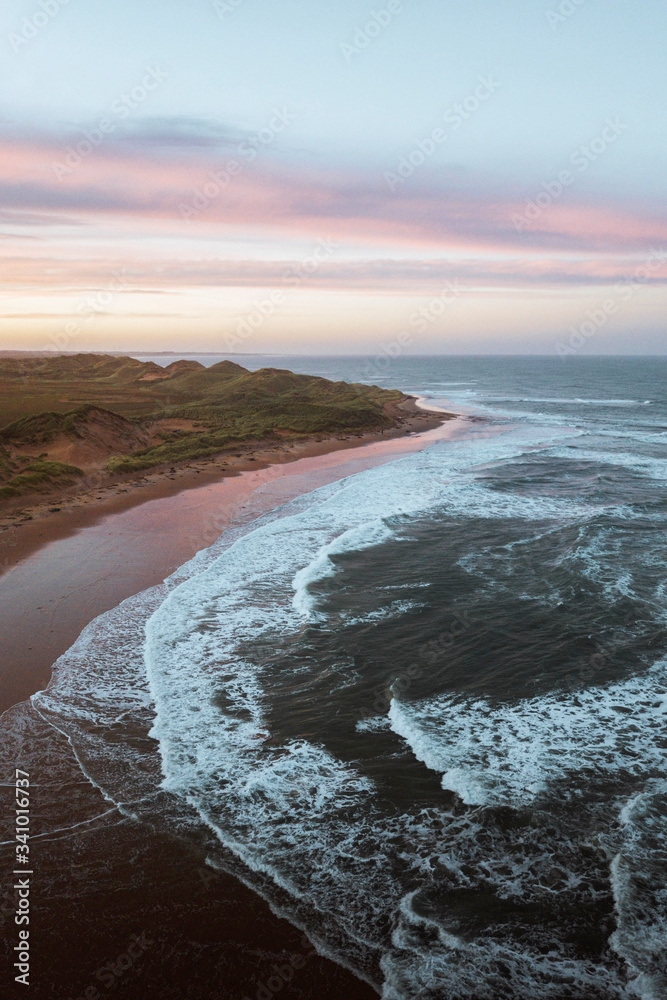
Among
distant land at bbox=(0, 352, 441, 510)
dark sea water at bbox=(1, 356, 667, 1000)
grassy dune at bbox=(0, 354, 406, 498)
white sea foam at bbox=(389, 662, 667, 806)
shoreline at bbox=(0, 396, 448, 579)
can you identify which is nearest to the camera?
dark sea water at bbox=(1, 356, 667, 1000)

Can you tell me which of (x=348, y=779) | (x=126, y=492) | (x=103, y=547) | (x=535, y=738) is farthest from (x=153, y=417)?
(x=535, y=738)

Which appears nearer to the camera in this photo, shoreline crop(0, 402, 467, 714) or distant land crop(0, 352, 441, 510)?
shoreline crop(0, 402, 467, 714)

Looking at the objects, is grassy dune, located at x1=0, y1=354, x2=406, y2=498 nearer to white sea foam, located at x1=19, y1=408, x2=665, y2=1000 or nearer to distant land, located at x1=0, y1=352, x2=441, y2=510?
distant land, located at x1=0, y1=352, x2=441, y2=510

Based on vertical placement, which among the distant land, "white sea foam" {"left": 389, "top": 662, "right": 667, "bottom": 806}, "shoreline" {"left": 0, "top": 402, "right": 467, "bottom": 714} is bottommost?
"white sea foam" {"left": 389, "top": 662, "right": 667, "bottom": 806}

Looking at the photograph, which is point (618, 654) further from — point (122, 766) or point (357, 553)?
point (122, 766)

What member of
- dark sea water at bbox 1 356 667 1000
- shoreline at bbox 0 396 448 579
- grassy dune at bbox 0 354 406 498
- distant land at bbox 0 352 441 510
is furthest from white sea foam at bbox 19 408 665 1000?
grassy dune at bbox 0 354 406 498

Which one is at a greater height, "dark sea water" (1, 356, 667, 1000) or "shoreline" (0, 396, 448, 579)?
"shoreline" (0, 396, 448, 579)
